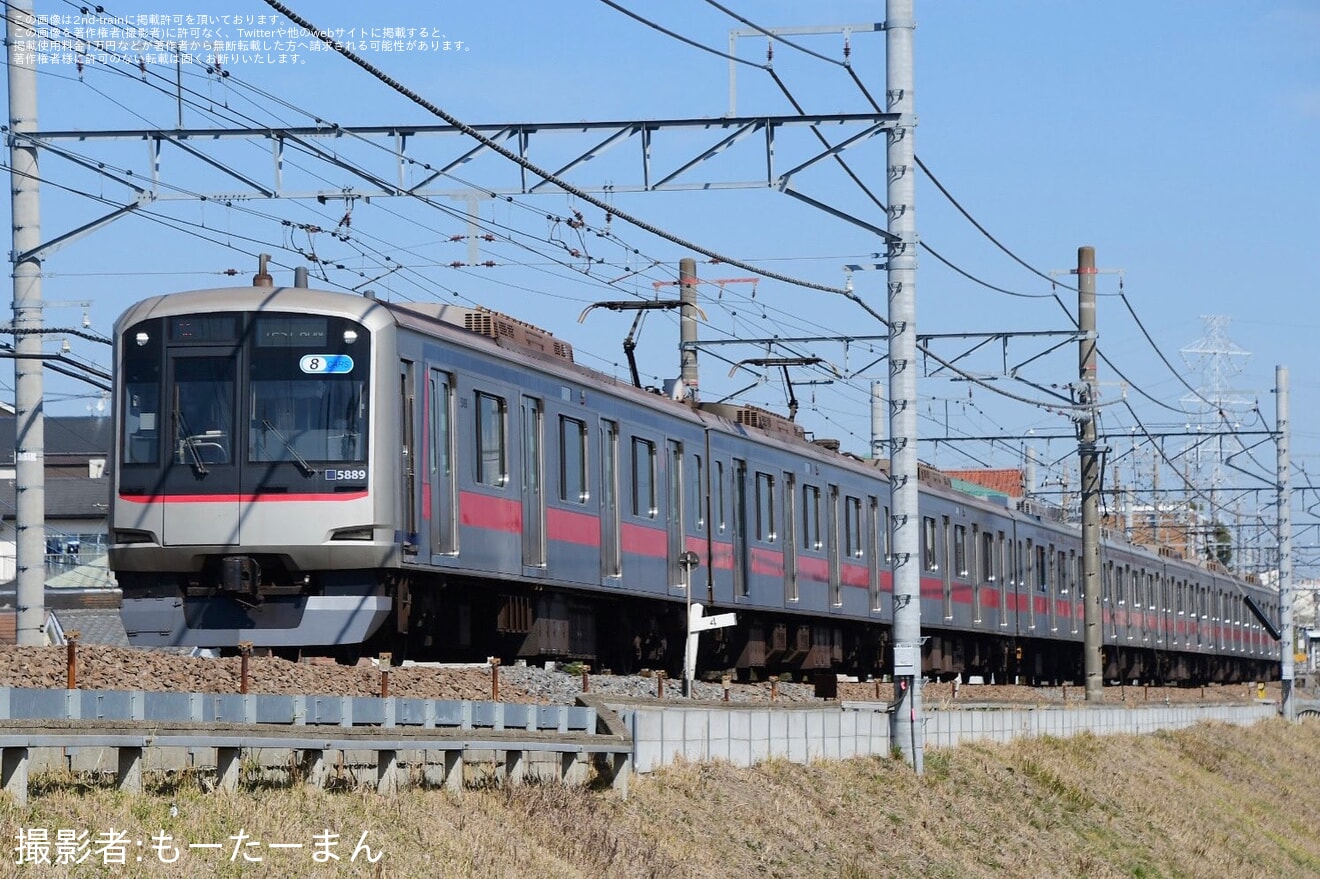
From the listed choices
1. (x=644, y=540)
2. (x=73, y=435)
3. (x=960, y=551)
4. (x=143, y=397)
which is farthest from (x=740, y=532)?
(x=73, y=435)

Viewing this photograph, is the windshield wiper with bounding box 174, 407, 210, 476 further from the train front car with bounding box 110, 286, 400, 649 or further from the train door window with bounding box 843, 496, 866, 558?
the train door window with bounding box 843, 496, 866, 558

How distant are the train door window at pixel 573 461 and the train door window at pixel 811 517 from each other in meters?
7.13

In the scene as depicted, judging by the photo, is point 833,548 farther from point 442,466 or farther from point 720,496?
point 442,466

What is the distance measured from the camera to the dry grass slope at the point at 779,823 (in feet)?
29.7

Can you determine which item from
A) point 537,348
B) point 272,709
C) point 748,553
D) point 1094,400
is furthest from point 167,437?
point 1094,400

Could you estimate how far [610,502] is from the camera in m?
19.7

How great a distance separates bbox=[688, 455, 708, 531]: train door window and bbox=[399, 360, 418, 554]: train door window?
6.65 meters

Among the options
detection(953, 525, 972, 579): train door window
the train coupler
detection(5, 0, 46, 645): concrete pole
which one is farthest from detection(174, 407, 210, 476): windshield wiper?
detection(953, 525, 972, 579): train door window

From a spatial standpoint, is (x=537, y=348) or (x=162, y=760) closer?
(x=162, y=760)

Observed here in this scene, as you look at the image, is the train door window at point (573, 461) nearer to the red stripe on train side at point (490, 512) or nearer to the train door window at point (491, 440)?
the red stripe on train side at point (490, 512)

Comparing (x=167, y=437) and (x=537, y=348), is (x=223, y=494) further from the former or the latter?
(x=537, y=348)

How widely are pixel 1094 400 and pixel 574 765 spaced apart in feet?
59.7

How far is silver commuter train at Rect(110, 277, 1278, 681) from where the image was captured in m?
15.4

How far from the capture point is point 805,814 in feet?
49.0
